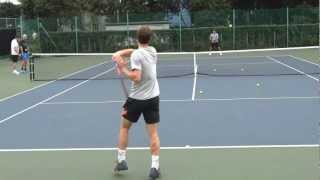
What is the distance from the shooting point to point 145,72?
6379 millimetres

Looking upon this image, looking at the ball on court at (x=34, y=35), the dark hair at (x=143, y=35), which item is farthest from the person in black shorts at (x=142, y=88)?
the ball on court at (x=34, y=35)

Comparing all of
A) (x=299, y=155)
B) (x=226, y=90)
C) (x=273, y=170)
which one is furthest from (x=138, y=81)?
(x=226, y=90)

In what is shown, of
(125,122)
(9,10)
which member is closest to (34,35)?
(125,122)

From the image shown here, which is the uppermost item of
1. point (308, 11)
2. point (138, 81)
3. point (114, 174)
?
point (308, 11)

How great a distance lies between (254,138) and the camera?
8711 millimetres

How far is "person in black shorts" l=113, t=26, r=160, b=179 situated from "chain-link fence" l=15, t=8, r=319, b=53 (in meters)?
30.9

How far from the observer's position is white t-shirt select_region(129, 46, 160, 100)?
632cm

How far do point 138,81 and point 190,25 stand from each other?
32236 mm

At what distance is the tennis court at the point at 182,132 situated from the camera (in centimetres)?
693

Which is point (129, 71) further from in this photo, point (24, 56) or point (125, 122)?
point (24, 56)

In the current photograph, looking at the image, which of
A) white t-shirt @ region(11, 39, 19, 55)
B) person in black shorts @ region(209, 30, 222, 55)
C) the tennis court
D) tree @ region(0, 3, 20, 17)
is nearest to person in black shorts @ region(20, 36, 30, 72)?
white t-shirt @ region(11, 39, 19, 55)

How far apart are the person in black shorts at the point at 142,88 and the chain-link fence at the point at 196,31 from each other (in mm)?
30880

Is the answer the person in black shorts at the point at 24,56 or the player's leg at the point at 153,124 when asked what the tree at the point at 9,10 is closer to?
the person in black shorts at the point at 24,56

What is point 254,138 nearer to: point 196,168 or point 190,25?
point 196,168
